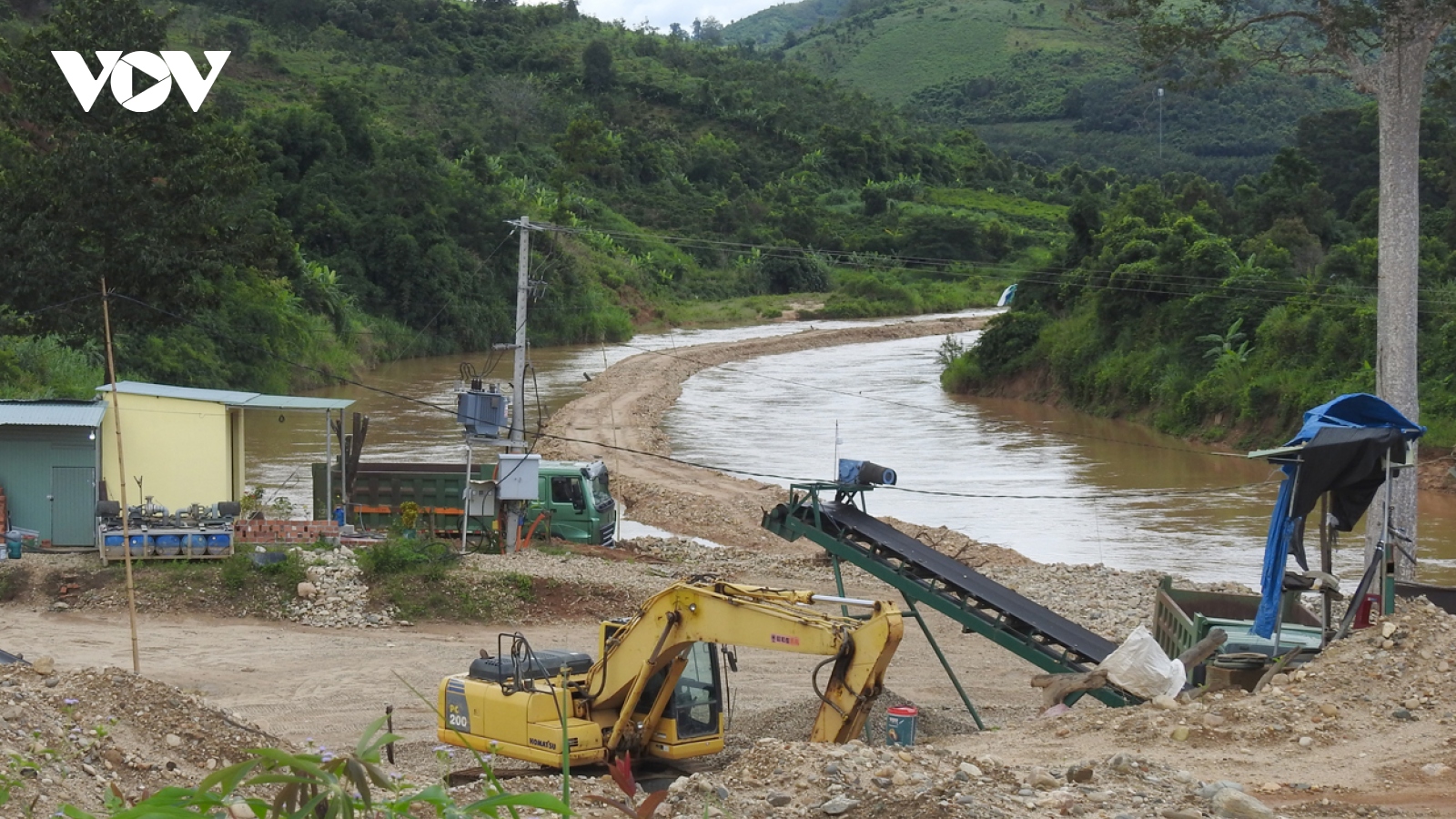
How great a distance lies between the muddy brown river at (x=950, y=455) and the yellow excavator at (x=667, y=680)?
1294 cm

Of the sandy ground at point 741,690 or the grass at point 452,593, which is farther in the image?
the grass at point 452,593

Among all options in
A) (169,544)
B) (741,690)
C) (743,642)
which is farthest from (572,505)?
(743,642)

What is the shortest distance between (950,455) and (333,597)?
2183 centimetres

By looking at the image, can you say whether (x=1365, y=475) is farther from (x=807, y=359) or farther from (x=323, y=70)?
(x=323, y=70)

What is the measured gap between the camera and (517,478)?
73.6 ft

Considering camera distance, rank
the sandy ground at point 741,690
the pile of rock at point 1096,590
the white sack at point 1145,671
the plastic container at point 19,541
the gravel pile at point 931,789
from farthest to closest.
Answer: the plastic container at point 19,541
the pile of rock at point 1096,590
the white sack at point 1145,671
the sandy ground at point 741,690
the gravel pile at point 931,789

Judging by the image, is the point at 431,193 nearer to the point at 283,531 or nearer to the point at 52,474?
the point at 52,474

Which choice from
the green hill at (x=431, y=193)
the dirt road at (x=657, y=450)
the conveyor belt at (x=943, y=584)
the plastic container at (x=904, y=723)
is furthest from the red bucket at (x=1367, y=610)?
the green hill at (x=431, y=193)

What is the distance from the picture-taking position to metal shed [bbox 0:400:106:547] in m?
20.7

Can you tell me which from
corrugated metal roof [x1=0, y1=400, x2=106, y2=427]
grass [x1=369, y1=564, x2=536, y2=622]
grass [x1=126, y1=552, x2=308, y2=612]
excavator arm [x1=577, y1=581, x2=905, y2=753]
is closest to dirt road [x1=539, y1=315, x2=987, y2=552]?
grass [x1=369, y1=564, x2=536, y2=622]

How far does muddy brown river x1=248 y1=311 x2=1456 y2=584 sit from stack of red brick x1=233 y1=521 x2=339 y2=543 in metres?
2.89

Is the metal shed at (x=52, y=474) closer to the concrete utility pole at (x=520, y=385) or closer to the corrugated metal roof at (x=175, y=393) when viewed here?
the corrugated metal roof at (x=175, y=393)
